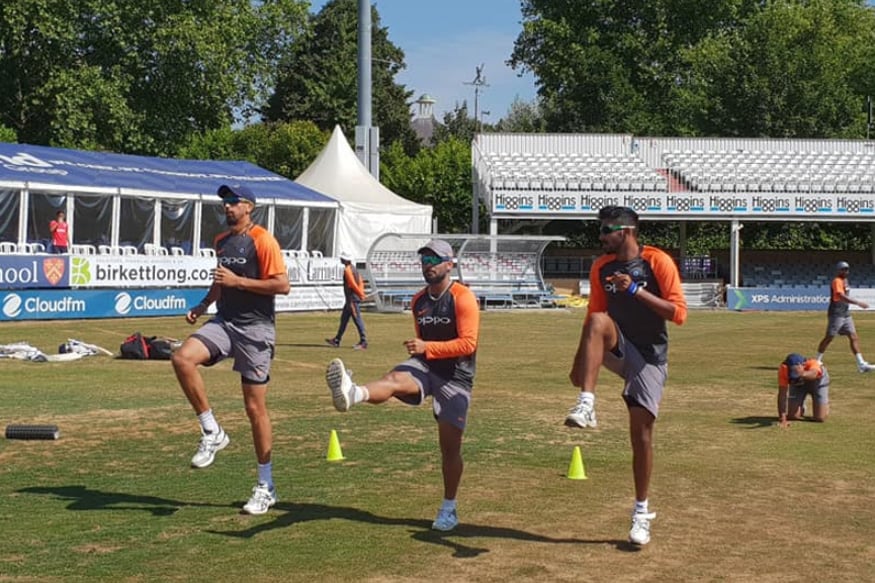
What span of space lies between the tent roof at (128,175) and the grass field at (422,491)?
1672cm

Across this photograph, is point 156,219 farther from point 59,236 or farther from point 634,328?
point 634,328

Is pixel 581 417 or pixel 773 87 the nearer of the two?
pixel 581 417

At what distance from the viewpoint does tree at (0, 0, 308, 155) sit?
51656mm

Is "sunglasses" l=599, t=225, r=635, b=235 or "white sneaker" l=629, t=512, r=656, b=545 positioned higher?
"sunglasses" l=599, t=225, r=635, b=235

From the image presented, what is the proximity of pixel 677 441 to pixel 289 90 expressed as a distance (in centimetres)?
7217

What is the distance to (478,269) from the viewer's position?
133 ft

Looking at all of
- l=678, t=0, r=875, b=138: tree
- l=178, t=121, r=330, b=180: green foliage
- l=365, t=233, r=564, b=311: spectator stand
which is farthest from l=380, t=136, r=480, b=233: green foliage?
l=365, t=233, r=564, b=311: spectator stand

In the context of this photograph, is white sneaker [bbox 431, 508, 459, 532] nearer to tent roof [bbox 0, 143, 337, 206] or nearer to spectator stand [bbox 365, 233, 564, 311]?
tent roof [bbox 0, 143, 337, 206]

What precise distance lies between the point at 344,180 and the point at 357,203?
2.17 m

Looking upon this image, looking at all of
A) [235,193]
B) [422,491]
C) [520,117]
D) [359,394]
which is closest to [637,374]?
[359,394]

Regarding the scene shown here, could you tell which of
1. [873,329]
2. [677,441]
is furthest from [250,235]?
[873,329]

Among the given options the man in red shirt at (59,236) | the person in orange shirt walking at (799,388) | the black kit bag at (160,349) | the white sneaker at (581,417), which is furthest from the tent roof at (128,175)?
the white sneaker at (581,417)

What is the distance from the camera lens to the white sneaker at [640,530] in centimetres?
811

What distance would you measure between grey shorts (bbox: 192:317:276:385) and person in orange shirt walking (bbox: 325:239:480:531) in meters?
0.91
